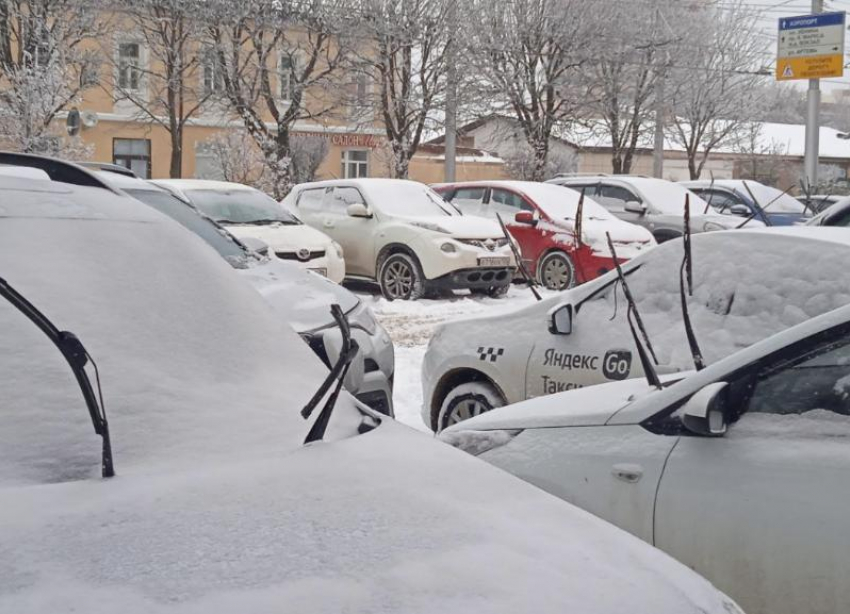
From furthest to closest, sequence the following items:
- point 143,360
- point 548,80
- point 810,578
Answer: point 548,80 < point 810,578 < point 143,360

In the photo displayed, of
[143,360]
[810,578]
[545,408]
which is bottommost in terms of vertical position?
[810,578]

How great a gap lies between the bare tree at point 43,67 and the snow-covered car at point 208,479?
22.6 m

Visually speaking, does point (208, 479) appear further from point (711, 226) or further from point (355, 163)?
point (355, 163)

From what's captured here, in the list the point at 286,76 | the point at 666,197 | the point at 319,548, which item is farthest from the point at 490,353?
the point at 286,76

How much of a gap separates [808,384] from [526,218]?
36.6 ft

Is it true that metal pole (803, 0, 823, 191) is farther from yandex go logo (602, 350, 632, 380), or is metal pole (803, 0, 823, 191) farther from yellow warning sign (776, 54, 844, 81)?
yandex go logo (602, 350, 632, 380)

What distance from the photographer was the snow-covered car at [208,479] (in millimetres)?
1898

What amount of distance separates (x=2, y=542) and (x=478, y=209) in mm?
14175

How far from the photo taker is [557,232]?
1438 cm

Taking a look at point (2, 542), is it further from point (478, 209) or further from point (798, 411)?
point (478, 209)

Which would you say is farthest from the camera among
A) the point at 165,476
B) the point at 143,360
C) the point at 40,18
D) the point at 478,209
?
the point at 40,18

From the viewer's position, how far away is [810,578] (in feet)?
10.2

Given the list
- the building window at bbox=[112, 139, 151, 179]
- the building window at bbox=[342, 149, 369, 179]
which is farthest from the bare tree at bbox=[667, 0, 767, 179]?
the building window at bbox=[112, 139, 151, 179]

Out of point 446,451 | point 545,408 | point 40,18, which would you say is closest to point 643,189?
point 545,408
